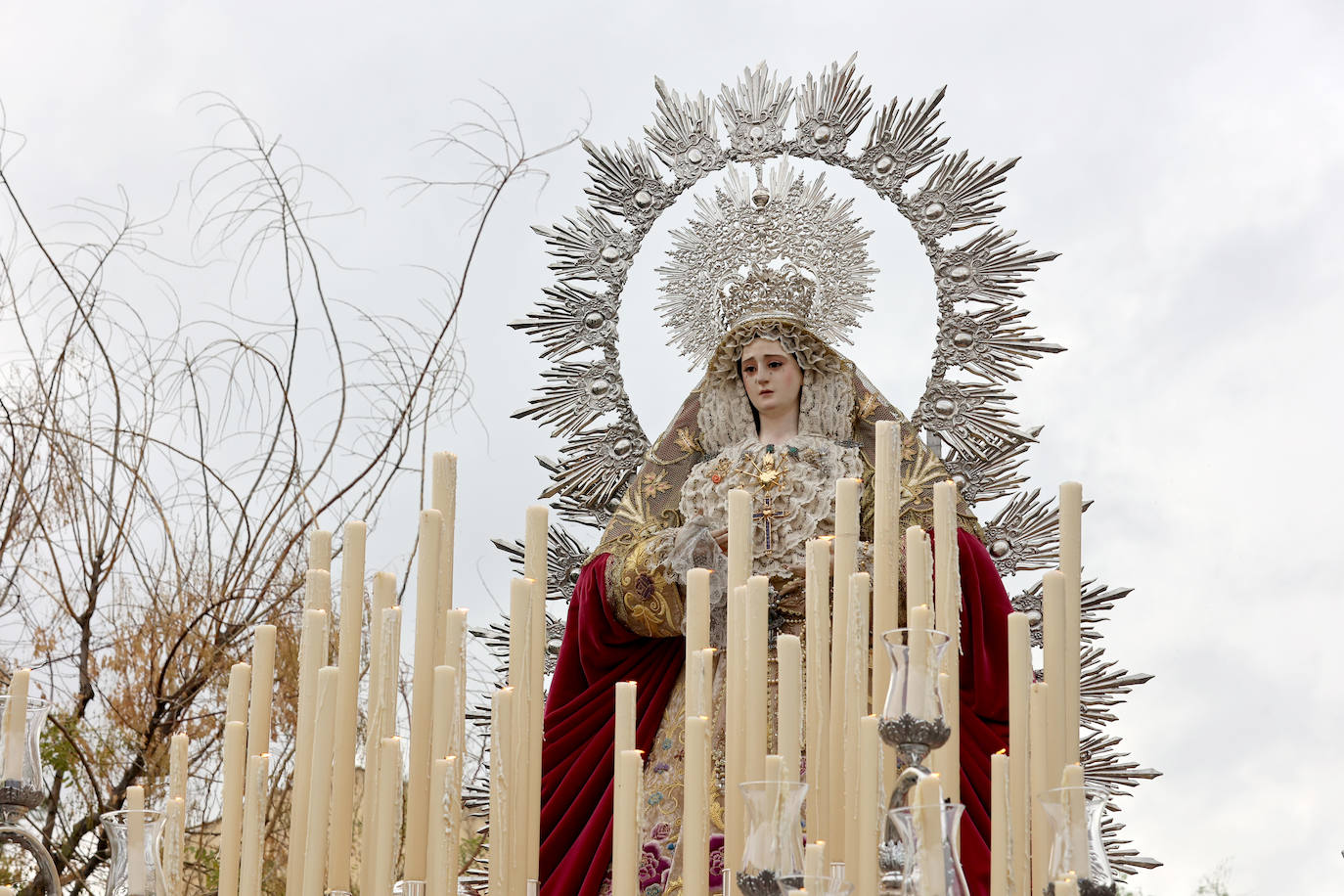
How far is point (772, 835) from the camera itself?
171 cm

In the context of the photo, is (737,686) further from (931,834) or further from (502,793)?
(931,834)

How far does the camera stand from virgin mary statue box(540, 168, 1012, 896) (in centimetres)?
352

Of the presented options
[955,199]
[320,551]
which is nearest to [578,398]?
[955,199]

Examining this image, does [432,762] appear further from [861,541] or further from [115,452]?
[115,452]

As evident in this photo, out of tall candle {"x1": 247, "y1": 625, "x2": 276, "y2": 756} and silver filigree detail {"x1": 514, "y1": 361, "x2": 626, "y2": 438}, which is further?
silver filigree detail {"x1": 514, "y1": 361, "x2": 626, "y2": 438}

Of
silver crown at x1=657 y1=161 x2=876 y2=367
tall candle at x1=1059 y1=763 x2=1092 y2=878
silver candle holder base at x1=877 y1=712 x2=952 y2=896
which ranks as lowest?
tall candle at x1=1059 y1=763 x2=1092 y2=878

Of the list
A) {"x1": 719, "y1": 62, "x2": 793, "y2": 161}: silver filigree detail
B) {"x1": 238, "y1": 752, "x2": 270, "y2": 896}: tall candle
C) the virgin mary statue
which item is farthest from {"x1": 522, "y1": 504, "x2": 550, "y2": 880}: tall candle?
{"x1": 719, "y1": 62, "x2": 793, "y2": 161}: silver filigree detail

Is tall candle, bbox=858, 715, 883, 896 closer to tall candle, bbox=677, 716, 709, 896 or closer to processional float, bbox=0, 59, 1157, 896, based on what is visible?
processional float, bbox=0, 59, 1157, 896

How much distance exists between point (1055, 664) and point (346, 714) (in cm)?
88

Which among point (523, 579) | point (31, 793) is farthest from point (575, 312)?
point (31, 793)

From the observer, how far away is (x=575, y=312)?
173 inches

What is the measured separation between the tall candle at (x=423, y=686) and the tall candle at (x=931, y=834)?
685mm

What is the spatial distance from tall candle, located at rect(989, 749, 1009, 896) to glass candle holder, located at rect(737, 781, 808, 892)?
23 cm

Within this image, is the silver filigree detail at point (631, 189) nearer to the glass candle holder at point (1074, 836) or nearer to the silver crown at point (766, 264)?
the silver crown at point (766, 264)
